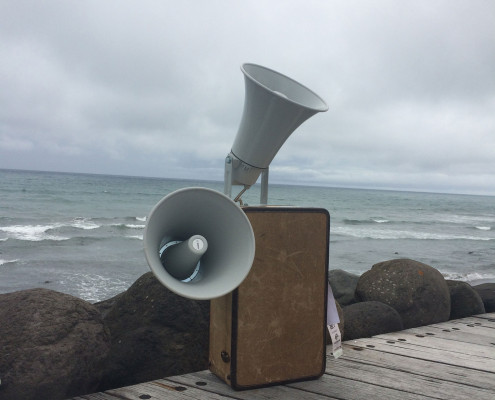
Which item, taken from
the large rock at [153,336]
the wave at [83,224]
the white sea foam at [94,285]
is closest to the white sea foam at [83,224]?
the wave at [83,224]

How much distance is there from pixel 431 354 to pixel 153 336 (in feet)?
5.43

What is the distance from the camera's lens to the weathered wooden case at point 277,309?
2.29m

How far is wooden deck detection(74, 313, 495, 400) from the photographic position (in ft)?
7.32

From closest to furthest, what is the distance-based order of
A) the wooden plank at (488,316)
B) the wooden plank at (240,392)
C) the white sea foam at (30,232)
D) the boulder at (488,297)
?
1. the wooden plank at (240,392)
2. the wooden plank at (488,316)
3. the boulder at (488,297)
4. the white sea foam at (30,232)

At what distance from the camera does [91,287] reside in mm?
8500

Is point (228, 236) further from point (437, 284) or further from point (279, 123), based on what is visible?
point (437, 284)

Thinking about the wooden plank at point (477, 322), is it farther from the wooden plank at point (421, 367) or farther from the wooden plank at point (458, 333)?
the wooden plank at point (421, 367)


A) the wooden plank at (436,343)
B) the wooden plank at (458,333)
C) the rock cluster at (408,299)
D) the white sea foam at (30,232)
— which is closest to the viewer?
the wooden plank at (436,343)

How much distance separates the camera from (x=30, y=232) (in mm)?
15898

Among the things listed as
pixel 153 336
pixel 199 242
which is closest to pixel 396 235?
pixel 153 336

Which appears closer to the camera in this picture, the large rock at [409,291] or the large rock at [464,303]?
the large rock at [409,291]

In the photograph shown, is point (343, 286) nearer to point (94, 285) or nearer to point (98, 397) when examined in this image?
point (98, 397)

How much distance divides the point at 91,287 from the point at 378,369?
688cm

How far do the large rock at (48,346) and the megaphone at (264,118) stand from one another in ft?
3.43
